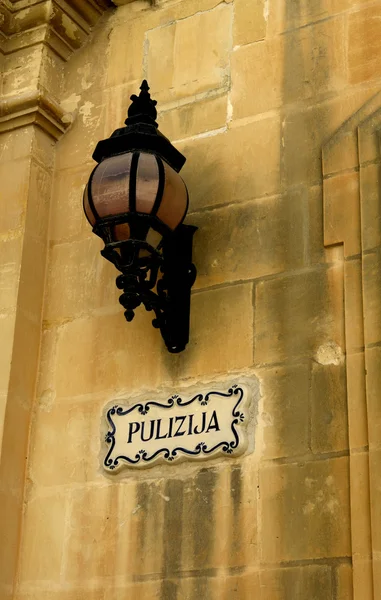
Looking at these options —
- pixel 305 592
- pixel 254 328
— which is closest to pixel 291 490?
pixel 305 592

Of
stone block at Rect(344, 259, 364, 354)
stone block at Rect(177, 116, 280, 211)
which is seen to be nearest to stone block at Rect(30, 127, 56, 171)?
stone block at Rect(177, 116, 280, 211)

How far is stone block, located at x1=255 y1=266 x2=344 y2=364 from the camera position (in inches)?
190

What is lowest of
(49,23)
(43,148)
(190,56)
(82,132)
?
(43,148)

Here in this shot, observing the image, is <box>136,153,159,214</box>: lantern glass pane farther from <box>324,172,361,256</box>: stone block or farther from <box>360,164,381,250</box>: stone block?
<box>360,164,381,250</box>: stone block

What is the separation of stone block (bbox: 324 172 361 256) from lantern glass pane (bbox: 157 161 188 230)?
25.1 inches

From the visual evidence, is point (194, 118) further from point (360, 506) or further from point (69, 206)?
point (360, 506)

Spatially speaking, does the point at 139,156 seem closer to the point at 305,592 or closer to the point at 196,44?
the point at 196,44

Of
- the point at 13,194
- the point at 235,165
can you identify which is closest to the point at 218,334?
the point at 235,165

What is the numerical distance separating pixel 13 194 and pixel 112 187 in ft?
3.70

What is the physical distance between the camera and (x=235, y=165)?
5.45 m

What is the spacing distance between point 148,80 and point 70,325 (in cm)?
139

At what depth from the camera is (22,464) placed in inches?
208

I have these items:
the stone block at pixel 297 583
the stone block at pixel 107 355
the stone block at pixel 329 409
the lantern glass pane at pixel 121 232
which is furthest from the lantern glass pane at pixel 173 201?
the stone block at pixel 297 583

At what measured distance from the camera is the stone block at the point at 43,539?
5.02 m
